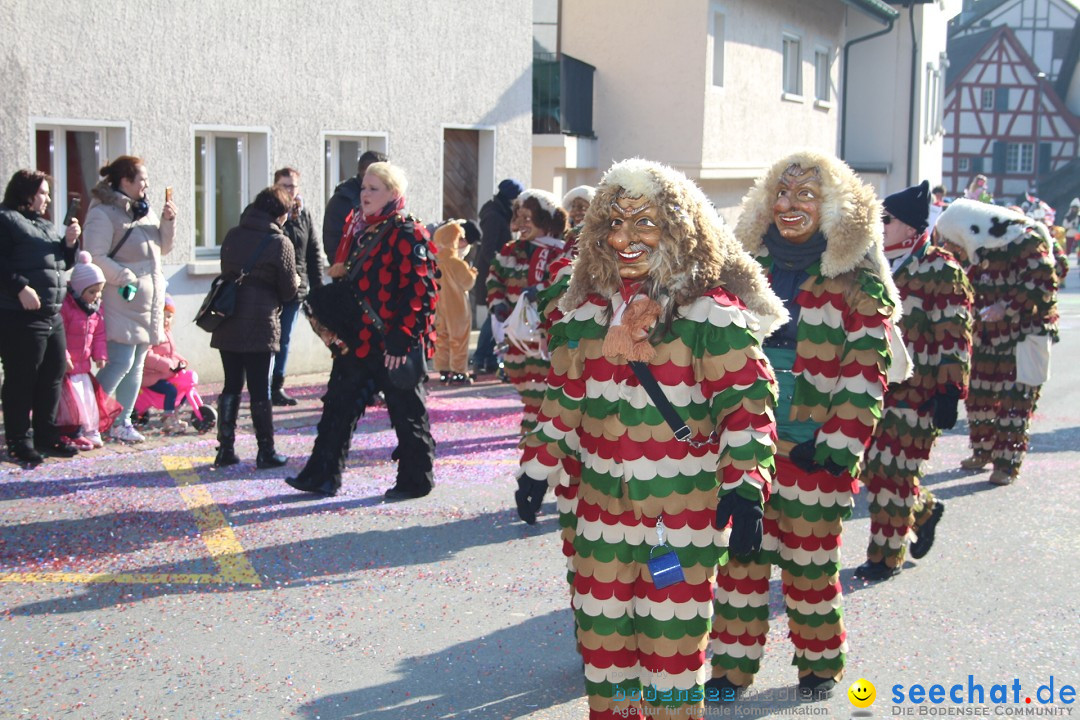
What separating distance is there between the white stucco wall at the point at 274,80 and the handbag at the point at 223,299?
3.14 metres

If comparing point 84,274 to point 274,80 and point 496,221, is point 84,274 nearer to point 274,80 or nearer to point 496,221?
point 274,80

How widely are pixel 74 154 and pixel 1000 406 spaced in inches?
308

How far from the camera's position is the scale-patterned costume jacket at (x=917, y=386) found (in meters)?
6.76

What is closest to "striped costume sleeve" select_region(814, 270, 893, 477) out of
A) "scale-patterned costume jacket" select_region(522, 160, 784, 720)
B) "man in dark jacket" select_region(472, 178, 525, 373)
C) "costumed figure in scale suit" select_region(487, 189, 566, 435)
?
"scale-patterned costume jacket" select_region(522, 160, 784, 720)

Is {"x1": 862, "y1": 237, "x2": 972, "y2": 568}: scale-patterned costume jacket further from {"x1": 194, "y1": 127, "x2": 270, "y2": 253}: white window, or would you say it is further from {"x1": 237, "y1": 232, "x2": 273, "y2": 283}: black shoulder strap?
{"x1": 194, "y1": 127, "x2": 270, "y2": 253}: white window

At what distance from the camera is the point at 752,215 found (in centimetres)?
545

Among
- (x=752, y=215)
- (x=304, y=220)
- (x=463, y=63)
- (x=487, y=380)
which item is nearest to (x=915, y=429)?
(x=752, y=215)

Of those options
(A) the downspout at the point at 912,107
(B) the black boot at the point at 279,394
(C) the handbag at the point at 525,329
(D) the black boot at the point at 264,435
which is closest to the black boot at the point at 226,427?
(D) the black boot at the point at 264,435

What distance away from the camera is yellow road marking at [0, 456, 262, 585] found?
6.38m

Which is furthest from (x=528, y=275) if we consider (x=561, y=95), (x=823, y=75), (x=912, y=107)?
(x=912, y=107)

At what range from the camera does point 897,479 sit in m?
6.75

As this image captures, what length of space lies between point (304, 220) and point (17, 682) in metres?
6.58

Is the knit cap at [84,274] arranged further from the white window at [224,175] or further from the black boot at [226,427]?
the white window at [224,175]

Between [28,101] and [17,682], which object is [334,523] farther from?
[28,101]
